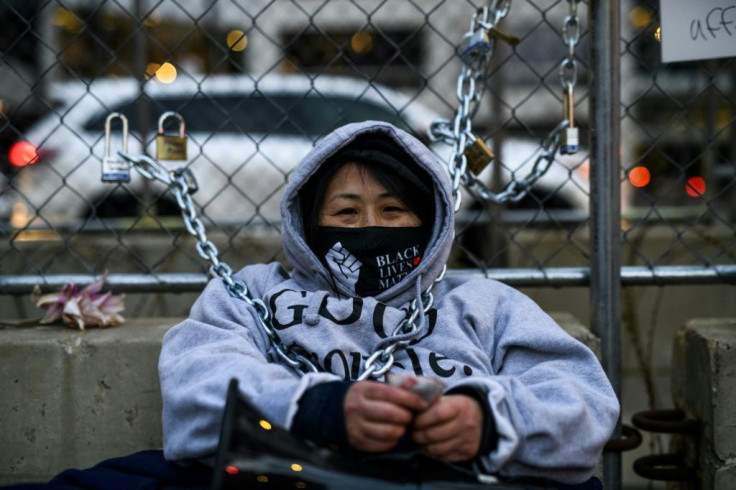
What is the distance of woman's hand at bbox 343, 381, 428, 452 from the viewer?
60.4 inches

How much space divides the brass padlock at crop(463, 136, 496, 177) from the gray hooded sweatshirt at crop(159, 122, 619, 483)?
14.1 inches

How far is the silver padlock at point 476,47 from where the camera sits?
237 centimetres

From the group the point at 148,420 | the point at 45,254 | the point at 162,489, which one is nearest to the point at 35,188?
the point at 45,254

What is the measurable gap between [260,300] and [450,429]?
650mm

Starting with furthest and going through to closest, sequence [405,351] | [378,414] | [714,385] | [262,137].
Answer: [262,137] < [714,385] < [405,351] < [378,414]

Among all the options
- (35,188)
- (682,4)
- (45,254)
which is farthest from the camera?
(35,188)

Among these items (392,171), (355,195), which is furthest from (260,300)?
(392,171)

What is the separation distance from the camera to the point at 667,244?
14.3 feet

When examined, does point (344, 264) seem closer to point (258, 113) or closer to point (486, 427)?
point (486, 427)

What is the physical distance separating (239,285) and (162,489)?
542 mm

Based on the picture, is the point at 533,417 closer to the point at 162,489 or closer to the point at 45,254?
the point at 162,489

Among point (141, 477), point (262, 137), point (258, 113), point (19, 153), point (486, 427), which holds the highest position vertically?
point (258, 113)

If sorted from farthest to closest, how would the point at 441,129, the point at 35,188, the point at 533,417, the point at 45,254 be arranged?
the point at 35,188
the point at 45,254
the point at 441,129
the point at 533,417

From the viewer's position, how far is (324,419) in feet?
5.19
